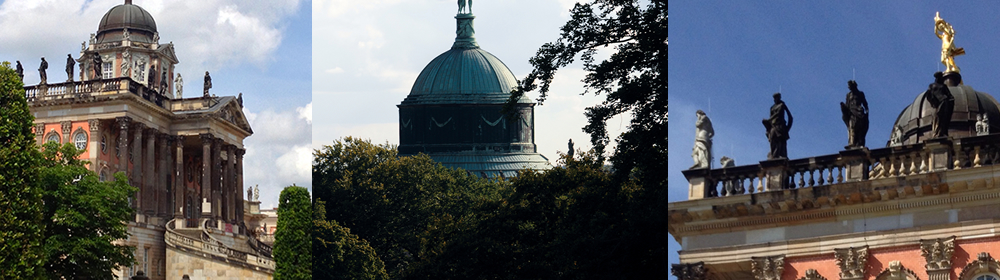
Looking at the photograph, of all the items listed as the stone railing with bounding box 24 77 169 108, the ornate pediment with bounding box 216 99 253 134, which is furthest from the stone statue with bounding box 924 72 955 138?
the ornate pediment with bounding box 216 99 253 134

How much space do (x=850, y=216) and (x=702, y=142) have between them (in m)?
2.64

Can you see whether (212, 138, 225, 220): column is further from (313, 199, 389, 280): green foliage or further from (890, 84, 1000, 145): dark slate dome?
(890, 84, 1000, 145): dark slate dome

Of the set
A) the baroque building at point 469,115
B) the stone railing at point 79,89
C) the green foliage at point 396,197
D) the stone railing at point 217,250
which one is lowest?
the stone railing at point 217,250

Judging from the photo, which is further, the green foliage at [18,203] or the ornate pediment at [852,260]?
the green foliage at [18,203]

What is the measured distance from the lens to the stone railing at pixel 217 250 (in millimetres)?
44938

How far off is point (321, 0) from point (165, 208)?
36.7 m

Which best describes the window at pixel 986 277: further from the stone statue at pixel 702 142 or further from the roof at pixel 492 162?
the roof at pixel 492 162

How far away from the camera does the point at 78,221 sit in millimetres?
35875

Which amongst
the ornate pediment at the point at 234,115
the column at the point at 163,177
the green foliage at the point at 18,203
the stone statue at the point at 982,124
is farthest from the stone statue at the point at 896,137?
the ornate pediment at the point at 234,115

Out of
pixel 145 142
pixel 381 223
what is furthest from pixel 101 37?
pixel 381 223

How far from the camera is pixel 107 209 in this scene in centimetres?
3703

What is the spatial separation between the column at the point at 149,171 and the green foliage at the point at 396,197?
30317 mm

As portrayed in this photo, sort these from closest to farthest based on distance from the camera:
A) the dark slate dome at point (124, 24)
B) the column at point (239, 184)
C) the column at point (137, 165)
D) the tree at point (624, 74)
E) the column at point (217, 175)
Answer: the tree at point (624, 74)
the column at point (137, 165)
the column at point (217, 175)
the dark slate dome at point (124, 24)
the column at point (239, 184)

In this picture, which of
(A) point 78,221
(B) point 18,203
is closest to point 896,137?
(B) point 18,203
